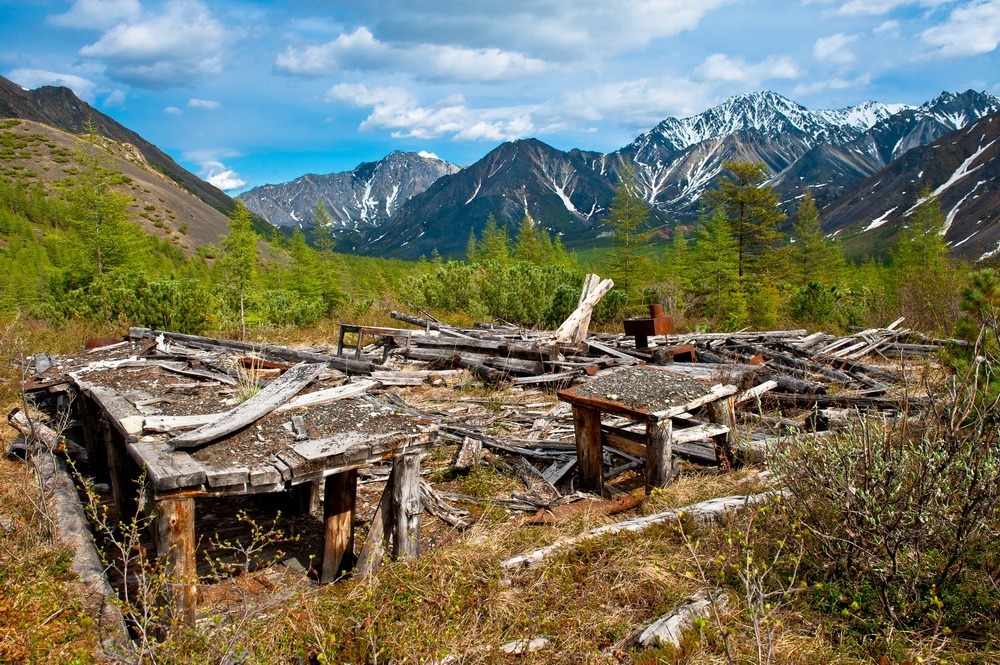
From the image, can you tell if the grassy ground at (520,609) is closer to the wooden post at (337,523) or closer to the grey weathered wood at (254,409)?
the wooden post at (337,523)

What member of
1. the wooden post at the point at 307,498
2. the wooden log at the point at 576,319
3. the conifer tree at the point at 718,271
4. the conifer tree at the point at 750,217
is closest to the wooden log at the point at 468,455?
the wooden post at the point at 307,498

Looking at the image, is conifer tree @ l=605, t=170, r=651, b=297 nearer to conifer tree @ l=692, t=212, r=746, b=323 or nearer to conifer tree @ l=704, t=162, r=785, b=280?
conifer tree @ l=692, t=212, r=746, b=323

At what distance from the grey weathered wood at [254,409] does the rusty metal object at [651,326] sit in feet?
23.7

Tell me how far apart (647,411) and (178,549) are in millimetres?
4281

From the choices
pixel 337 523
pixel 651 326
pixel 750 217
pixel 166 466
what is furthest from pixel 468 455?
pixel 750 217

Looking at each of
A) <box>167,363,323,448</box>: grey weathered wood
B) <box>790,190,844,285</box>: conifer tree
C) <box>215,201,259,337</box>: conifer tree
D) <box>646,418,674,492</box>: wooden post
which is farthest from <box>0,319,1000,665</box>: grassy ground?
<box>790,190,844,285</box>: conifer tree

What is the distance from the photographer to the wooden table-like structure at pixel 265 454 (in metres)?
3.79

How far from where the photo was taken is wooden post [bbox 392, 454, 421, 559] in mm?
4555

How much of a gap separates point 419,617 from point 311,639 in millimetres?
718

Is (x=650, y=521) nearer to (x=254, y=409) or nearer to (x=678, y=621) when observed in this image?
(x=678, y=621)

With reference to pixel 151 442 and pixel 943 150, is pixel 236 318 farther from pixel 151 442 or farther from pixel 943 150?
pixel 943 150

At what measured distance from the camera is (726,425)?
21.0 feet

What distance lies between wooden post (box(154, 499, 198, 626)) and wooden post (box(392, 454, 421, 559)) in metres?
1.52

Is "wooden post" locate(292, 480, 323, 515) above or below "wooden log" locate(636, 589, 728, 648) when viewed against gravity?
below
